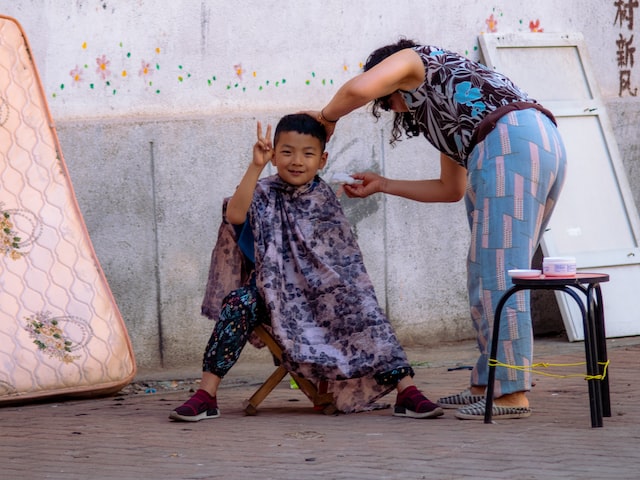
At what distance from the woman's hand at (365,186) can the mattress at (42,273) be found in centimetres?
137

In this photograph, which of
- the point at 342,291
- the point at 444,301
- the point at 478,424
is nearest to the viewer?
the point at 478,424

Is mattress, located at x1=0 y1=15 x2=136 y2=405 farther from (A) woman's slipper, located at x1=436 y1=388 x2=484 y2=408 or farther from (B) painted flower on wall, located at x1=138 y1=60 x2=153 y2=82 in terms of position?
(A) woman's slipper, located at x1=436 y1=388 x2=484 y2=408

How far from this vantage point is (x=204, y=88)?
6.78m

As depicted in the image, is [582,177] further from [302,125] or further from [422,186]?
[302,125]

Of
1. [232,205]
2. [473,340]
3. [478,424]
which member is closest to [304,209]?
[232,205]

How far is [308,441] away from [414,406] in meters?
0.63

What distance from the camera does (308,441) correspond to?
4.59 meters

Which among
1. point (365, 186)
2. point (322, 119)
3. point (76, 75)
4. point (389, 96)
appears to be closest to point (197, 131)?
point (76, 75)

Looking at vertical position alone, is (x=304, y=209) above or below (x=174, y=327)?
above

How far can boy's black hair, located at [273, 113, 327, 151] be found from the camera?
5.12 m

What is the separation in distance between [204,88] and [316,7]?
0.87m

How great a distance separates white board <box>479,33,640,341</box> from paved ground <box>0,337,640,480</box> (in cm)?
160

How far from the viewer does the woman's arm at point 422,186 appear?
534 cm

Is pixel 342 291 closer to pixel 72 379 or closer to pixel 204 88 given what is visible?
pixel 72 379
